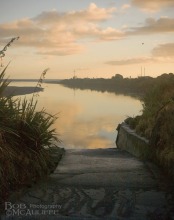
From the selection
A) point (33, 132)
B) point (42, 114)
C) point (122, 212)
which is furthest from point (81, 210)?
point (42, 114)

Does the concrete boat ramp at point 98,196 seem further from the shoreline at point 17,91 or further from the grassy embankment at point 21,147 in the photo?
the shoreline at point 17,91

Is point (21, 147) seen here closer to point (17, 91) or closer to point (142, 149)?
point (142, 149)

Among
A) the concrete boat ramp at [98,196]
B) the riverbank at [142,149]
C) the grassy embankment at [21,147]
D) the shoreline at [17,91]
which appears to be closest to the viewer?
the concrete boat ramp at [98,196]

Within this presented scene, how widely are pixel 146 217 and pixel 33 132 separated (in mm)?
2637

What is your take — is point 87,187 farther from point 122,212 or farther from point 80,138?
point 80,138

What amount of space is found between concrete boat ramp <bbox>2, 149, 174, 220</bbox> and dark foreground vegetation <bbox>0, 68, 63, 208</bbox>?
0.23 metres

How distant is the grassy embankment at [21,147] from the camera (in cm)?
525

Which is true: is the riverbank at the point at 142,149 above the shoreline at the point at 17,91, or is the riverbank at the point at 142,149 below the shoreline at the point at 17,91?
below

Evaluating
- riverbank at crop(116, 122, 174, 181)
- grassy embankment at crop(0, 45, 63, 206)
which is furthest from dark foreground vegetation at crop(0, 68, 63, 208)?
riverbank at crop(116, 122, 174, 181)

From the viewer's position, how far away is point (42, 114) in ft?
22.0

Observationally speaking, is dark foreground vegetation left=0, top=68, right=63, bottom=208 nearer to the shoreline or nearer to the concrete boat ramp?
the concrete boat ramp

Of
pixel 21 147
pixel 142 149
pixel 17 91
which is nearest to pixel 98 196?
pixel 21 147

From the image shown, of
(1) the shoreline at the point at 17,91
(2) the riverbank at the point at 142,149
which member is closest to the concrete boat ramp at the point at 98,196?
(2) the riverbank at the point at 142,149

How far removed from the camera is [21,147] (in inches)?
228
